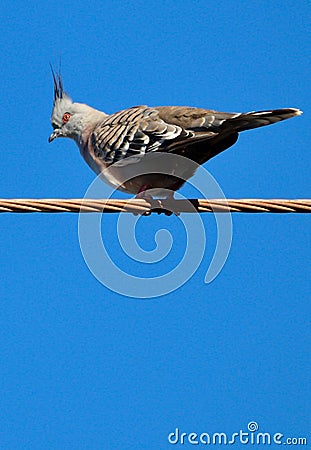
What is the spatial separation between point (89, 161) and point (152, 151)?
1.15 metres

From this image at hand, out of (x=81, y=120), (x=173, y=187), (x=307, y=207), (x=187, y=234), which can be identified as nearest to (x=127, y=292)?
(x=187, y=234)

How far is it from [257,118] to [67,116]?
110 inches

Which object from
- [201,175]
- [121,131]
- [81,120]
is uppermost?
[81,120]

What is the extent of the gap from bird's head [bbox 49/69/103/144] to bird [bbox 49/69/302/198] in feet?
1.57

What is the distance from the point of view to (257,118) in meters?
7.13

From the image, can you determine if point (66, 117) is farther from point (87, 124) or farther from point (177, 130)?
point (177, 130)

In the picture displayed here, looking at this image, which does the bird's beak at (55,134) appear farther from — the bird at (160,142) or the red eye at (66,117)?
the bird at (160,142)

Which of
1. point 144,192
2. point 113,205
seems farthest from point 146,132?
point 113,205

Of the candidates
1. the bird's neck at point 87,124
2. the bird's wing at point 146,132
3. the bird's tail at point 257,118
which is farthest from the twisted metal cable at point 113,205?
the bird's neck at point 87,124

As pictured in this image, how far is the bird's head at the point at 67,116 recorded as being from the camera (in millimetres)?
9273

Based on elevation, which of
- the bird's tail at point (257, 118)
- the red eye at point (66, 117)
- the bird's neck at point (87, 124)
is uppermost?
the red eye at point (66, 117)

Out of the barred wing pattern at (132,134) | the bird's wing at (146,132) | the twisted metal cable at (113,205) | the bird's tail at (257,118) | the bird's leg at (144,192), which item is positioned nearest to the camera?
the twisted metal cable at (113,205)

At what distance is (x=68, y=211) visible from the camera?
6.17m

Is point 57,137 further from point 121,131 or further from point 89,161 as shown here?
point 121,131
